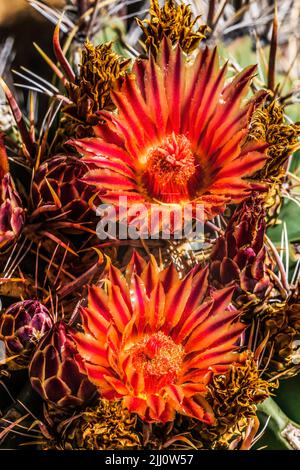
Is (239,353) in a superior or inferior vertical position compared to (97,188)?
inferior

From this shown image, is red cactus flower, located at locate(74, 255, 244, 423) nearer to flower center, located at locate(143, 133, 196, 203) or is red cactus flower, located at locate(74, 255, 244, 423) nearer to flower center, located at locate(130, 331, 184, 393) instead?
flower center, located at locate(130, 331, 184, 393)

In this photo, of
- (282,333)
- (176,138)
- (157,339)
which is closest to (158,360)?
(157,339)

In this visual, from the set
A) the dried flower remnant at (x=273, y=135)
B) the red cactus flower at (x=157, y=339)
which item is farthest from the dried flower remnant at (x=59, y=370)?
the dried flower remnant at (x=273, y=135)

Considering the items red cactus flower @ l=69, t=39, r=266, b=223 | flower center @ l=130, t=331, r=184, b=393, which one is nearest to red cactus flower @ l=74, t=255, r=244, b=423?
flower center @ l=130, t=331, r=184, b=393

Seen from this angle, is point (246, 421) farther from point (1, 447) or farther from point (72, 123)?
point (72, 123)

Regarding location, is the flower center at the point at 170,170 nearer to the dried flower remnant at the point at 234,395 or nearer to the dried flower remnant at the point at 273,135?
the dried flower remnant at the point at 273,135
